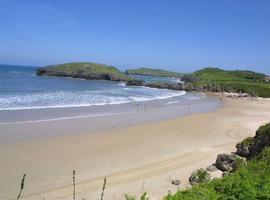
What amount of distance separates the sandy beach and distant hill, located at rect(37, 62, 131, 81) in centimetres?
8775

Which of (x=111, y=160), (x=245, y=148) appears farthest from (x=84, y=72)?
(x=245, y=148)

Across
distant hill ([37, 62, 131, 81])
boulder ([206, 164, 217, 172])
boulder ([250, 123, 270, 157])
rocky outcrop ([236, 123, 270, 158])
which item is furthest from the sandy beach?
distant hill ([37, 62, 131, 81])

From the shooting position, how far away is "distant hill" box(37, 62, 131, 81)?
116 metres

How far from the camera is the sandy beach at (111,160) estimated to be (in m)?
13.0

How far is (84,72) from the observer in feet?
394

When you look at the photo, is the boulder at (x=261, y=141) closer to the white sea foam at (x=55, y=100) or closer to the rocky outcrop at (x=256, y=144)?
the rocky outcrop at (x=256, y=144)

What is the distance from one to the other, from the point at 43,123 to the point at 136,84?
2678 inches

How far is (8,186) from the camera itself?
12.9m

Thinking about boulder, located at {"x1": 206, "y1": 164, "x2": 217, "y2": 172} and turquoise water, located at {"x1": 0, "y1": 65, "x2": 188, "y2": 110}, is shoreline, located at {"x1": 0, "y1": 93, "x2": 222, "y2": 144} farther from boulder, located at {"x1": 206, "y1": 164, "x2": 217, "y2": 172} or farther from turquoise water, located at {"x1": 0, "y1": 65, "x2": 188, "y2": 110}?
boulder, located at {"x1": 206, "y1": 164, "x2": 217, "y2": 172}

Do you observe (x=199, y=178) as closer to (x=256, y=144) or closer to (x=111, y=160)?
(x=256, y=144)

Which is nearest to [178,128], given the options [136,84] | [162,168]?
[162,168]

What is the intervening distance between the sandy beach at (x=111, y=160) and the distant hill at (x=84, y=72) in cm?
8775

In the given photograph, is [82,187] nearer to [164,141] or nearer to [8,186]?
[8,186]

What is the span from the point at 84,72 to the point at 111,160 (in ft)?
344
